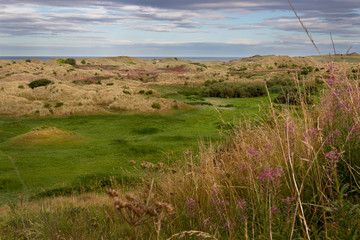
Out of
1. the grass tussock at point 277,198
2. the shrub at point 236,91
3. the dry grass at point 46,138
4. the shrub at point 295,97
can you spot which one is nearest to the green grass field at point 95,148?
the dry grass at point 46,138

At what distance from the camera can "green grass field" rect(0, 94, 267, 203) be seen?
8.15 m

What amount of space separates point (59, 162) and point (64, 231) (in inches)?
213

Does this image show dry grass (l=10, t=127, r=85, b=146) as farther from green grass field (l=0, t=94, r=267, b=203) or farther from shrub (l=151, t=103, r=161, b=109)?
shrub (l=151, t=103, r=161, b=109)

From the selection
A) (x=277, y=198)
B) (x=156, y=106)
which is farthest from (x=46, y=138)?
(x=277, y=198)

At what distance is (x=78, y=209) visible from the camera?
5.43m

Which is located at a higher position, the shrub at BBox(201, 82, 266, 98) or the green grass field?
the shrub at BBox(201, 82, 266, 98)

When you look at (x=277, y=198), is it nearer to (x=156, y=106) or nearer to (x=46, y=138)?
(x=46, y=138)

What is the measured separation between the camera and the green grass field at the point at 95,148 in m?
8.15

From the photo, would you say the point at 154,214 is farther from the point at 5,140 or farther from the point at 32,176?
the point at 5,140

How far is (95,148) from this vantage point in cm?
1064

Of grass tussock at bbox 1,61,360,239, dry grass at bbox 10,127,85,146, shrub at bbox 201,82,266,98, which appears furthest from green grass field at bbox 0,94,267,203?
shrub at bbox 201,82,266,98

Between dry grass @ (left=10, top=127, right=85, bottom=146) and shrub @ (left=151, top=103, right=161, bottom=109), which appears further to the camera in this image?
shrub @ (left=151, top=103, right=161, bottom=109)

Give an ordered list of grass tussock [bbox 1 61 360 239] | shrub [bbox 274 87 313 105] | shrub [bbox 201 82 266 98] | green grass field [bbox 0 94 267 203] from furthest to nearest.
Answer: shrub [bbox 201 82 266 98] → green grass field [bbox 0 94 267 203] → shrub [bbox 274 87 313 105] → grass tussock [bbox 1 61 360 239]

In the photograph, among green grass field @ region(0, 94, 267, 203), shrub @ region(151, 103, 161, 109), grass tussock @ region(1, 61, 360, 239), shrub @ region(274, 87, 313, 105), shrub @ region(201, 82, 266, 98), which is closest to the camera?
grass tussock @ region(1, 61, 360, 239)
